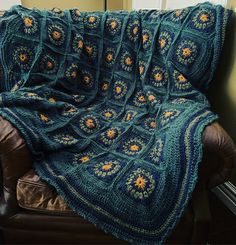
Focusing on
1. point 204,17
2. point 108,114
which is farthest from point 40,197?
point 204,17

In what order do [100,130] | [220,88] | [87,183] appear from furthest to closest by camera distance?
[220,88] < [100,130] < [87,183]

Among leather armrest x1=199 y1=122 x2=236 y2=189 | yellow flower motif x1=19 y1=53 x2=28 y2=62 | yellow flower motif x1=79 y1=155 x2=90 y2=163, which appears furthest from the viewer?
yellow flower motif x1=19 y1=53 x2=28 y2=62

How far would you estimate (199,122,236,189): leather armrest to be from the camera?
91cm

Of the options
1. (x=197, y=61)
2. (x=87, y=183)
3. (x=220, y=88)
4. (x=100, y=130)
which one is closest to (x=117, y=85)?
(x=100, y=130)

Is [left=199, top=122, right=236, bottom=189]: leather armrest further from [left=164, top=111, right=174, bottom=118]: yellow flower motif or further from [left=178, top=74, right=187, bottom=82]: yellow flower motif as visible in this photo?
[left=178, top=74, right=187, bottom=82]: yellow flower motif

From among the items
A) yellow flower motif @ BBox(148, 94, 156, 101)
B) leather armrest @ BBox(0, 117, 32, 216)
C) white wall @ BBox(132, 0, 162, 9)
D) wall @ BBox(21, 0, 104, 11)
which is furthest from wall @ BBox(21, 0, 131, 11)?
leather armrest @ BBox(0, 117, 32, 216)

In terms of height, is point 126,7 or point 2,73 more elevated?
point 126,7

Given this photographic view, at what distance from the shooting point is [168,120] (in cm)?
110

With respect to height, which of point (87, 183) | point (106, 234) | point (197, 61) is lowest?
point (106, 234)

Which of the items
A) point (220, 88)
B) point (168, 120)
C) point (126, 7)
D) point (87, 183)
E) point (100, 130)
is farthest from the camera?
point (126, 7)

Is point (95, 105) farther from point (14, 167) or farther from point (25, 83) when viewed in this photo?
point (14, 167)

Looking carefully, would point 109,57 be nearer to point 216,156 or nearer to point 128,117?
point 128,117

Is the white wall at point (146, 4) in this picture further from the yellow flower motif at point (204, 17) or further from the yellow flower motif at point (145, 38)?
the yellow flower motif at point (204, 17)

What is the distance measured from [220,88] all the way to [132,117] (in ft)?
1.65
